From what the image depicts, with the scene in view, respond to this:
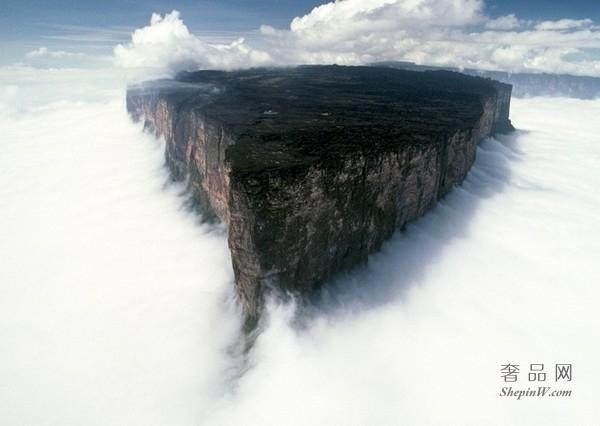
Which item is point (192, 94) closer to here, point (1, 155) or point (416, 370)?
point (416, 370)

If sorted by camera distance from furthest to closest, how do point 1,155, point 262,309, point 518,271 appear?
point 1,155 → point 518,271 → point 262,309

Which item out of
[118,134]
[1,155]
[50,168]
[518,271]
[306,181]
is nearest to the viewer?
[306,181]

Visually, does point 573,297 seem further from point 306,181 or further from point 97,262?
point 97,262

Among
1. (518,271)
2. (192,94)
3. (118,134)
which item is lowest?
(518,271)

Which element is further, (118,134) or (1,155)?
(1,155)

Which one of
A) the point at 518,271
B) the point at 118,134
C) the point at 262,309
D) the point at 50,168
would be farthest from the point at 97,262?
the point at 118,134

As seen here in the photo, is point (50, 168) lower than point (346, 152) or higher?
lower

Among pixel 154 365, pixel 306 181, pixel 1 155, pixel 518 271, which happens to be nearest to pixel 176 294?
pixel 154 365
